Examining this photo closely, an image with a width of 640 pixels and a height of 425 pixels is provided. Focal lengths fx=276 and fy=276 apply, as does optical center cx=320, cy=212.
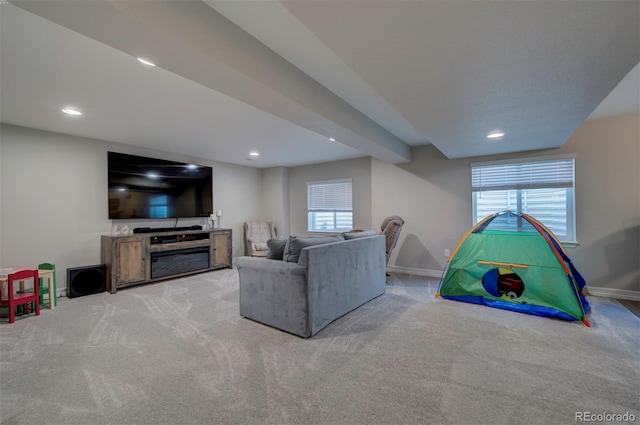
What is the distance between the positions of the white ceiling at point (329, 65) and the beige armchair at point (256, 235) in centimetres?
323

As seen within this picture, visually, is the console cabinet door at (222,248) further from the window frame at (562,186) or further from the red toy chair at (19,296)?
the window frame at (562,186)

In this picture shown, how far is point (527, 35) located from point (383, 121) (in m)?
2.17

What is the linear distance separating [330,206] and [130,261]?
393 centimetres

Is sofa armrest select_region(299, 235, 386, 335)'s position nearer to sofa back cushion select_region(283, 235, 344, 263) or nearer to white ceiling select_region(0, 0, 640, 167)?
sofa back cushion select_region(283, 235, 344, 263)

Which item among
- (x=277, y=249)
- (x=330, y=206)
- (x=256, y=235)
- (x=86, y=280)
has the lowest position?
(x=86, y=280)

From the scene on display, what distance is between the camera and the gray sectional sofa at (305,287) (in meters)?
2.58

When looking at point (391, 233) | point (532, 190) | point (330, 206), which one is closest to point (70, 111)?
point (391, 233)

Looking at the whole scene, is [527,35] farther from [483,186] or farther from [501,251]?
[483,186]

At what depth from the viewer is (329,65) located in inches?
88.7

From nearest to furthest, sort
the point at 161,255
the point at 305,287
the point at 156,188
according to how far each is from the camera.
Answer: the point at 305,287 → the point at 161,255 → the point at 156,188

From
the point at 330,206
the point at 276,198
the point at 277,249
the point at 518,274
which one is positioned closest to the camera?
the point at 277,249

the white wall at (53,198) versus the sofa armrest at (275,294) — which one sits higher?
the white wall at (53,198)

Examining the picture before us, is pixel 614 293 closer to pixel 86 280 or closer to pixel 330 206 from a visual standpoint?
pixel 330 206

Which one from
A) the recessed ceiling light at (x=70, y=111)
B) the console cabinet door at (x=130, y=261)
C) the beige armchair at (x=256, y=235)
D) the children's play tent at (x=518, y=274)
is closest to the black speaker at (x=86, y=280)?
the console cabinet door at (x=130, y=261)
